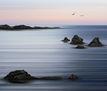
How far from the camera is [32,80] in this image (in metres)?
24.1

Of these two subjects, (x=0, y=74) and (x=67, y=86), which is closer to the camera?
(x=67, y=86)

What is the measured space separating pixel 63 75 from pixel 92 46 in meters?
32.2

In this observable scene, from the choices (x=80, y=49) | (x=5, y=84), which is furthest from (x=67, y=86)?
(x=80, y=49)

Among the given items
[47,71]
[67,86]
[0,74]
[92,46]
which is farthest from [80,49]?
[67,86]

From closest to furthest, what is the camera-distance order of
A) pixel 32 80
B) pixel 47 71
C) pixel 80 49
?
pixel 32 80 < pixel 47 71 < pixel 80 49

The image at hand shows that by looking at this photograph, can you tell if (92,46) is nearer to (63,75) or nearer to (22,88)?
(63,75)

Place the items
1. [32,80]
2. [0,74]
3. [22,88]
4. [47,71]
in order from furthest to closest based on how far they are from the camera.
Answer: [47,71] → [0,74] → [32,80] → [22,88]

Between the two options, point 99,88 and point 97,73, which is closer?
point 99,88

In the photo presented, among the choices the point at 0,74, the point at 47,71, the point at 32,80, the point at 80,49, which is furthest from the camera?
the point at 80,49

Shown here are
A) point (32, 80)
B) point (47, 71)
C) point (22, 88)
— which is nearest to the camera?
point (22, 88)

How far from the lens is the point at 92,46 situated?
5956cm

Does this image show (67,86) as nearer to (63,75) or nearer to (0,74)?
(63,75)

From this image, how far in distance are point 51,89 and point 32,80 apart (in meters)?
2.45

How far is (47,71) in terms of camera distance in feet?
102
